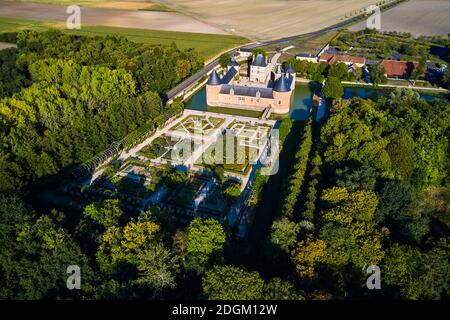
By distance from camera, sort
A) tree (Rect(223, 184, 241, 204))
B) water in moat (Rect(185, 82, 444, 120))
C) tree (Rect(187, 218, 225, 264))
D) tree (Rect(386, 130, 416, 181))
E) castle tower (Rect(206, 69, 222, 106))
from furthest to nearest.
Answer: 1. castle tower (Rect(206, 69, 222, 106))
2. water in moat (Rect(185, 82, 444, 120))
3. tree (Rect(386, 130, 416, 181))
4. tree (Rect(223, 184, 241, 204))
5. tree (Rect(187, 218, 225, 264))

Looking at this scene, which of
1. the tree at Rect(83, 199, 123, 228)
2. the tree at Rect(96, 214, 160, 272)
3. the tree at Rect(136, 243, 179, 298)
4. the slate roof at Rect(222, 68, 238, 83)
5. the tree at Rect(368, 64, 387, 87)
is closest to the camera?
the tree at Rect(136, 243, 179, 298)

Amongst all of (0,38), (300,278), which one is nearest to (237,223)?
(300,278)

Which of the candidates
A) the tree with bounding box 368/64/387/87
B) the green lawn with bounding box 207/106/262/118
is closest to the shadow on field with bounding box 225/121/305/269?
the green lawn with bounding box 207/106/262/118

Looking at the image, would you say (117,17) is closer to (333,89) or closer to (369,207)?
(333,89)

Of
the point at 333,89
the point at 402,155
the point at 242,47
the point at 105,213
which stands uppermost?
the point at 242,47

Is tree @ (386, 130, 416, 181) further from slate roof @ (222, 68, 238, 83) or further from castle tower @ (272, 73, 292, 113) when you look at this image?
slate roof @ (222, 68, 238, 83)

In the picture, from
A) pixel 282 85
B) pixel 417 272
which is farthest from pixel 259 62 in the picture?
pixel 417 272
